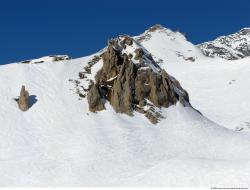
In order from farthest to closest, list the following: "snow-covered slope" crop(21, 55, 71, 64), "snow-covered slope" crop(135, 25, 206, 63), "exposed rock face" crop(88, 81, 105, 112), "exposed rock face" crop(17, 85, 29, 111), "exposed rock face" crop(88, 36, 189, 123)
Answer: "snow-covered slope" crop(135, 25, 206, 63) < "snow-covered slope" crop(21, 55, 71, 64) < "exposed rock face" crop(88, 36, 189, 123) < "exposed rock face" crop(88, 81, 105, 112) < "exposed rock face" crop(17, 85, 29, 111)

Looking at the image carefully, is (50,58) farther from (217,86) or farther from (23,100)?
(217,86)

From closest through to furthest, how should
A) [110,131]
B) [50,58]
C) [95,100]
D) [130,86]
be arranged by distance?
[110,131], [95,100], [130,86], [50,58]

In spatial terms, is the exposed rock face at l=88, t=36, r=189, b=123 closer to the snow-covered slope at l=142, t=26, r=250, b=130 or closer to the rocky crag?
the rocky crag

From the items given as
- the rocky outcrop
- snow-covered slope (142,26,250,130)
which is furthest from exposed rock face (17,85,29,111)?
snow-covered slope (142,26,250,130)

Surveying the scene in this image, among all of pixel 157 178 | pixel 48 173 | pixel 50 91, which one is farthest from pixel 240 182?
pixel 50 91

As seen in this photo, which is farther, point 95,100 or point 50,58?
point 50,58

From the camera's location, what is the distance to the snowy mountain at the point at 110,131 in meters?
38.5

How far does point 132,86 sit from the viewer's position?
→ 5553cm

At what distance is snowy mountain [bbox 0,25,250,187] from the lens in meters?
38.5

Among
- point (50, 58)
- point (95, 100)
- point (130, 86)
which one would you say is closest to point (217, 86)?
point (50, 58)

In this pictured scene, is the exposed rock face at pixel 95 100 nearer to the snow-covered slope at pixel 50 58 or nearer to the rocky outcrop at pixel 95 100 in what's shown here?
the rocky outcrop at pixel 95 100

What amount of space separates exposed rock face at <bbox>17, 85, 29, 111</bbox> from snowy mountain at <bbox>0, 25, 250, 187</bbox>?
0.40 m

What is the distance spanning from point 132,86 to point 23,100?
1125 centimetres

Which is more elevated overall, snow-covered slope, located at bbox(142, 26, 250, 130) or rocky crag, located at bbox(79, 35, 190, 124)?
snow-covered slope, located at bbox(142, 26, 250, 130)
